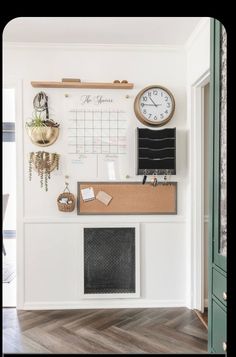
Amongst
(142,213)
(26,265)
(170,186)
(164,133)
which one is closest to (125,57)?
(164,133)

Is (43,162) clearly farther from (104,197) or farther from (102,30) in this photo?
(102,30)

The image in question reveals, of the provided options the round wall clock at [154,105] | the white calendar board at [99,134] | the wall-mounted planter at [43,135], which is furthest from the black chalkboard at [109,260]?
the round wall clock at [154,105]

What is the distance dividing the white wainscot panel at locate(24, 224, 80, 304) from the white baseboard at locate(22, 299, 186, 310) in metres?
0.04

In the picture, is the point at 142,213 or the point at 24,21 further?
the point at 142,213

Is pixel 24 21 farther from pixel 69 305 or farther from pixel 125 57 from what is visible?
pixel 69 305

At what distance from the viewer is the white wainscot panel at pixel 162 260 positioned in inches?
125

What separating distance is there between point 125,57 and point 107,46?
0.66ft

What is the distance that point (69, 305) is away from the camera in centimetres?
313

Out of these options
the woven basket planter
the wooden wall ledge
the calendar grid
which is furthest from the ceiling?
the woven basket planter

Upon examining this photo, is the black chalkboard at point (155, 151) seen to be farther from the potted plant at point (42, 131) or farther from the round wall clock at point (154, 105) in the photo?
the potted plant at point (42, 131)

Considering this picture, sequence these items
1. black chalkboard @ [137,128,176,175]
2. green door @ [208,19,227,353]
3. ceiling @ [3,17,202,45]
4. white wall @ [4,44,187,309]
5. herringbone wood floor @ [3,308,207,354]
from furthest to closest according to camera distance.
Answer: white wall @ [4,44,187,309] < black chalkboard @ [137,128,176,175] < ceiling @ [3,17,202,45] < herringbone wood floor @ [3,308,207,354] < green door @ [208,19,227,353]

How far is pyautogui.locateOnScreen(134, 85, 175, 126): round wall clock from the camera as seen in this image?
3.09 meters

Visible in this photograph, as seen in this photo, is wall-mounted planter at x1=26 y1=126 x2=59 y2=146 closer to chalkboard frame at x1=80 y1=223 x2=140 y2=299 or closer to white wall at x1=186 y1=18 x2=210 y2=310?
chalkboard frame at x1=80 y1=223 x2=140 y2=299

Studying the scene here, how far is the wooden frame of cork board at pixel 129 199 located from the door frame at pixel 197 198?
0.25 metres
